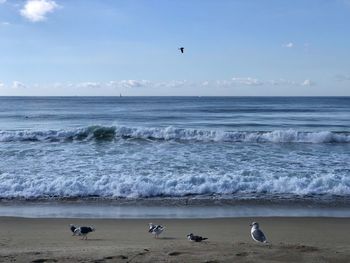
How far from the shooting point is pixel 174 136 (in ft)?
82.9

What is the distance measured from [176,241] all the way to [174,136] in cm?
1716

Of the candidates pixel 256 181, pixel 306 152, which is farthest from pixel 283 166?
pixel 306 152

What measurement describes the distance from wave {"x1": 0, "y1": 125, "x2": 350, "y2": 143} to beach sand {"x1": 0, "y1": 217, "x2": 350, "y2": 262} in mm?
14615

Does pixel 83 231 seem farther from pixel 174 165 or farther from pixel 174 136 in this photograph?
pixel 174 136

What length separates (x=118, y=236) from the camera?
8516 millimetres

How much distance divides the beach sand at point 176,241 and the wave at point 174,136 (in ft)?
48.0

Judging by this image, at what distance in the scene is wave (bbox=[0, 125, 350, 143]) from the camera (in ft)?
79.5

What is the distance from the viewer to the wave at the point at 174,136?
79.5 ft

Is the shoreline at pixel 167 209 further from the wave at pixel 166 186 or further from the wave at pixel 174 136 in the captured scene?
the wave at pixel 174 136

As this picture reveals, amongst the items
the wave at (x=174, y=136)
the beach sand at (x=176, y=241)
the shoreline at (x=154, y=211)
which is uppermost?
the wave at (x=174, y=136)

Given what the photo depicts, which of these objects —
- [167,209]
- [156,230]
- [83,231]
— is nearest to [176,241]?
[156,230]

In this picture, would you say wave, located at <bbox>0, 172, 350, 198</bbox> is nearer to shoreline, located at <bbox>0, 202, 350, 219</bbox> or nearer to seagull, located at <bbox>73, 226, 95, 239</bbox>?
shoreline, located at <bbox>0, 202, 350, 219</bbox>

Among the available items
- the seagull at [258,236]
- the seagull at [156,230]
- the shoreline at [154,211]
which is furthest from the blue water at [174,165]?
the seagull at [258,236]

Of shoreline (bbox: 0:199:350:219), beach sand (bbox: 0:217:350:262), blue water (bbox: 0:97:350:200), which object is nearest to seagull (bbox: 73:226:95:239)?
beach sand (bbox: 0:217:350:262)
